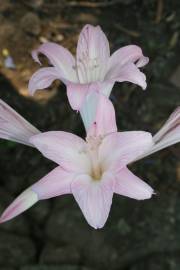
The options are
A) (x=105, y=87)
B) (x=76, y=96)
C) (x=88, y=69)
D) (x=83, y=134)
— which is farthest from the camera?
(x=83, y=134)

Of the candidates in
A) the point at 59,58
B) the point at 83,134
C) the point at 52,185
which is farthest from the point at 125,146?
the point at 83,134

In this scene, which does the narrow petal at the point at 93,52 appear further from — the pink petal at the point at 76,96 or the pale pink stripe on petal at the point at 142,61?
the pink petal at the point at 76,96

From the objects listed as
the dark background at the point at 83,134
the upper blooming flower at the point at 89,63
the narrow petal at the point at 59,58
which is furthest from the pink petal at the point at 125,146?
the dark background at the point at 83,134

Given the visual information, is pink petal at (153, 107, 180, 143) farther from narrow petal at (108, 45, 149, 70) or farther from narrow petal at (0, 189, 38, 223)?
narrow petal at (0, 189, 38, 223)

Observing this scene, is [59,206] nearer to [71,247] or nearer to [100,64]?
[71,247]

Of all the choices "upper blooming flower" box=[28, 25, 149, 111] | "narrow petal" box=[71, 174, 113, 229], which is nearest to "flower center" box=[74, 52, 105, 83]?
"upper blooming flower" box=[28, 25, 149, 111]

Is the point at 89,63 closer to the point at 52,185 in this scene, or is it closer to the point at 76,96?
the point at 76,96

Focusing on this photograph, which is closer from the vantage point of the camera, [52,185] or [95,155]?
[52,185]
